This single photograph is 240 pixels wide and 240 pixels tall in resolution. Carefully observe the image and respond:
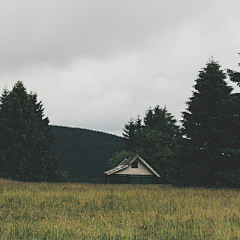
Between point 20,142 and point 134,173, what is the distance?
27621mm

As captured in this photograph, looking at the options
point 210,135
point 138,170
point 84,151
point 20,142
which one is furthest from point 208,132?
point 84,151

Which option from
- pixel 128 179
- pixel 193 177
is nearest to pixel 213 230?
pixel 193 177

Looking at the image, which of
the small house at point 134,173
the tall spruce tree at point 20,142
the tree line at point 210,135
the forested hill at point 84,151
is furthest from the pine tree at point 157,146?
the forested hill at point 84,151

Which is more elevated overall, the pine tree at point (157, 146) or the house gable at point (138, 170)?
the pine tree at point (157, 146)

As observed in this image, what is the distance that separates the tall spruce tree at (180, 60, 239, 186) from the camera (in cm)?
2173

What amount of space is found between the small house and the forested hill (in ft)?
141

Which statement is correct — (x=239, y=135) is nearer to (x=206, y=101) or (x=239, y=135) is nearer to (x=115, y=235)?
(x=206, y=101)

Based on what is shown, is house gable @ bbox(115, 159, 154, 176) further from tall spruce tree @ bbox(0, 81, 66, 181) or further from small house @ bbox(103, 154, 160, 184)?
tall spruce tree @ bbox(0, 81, 66, 181)

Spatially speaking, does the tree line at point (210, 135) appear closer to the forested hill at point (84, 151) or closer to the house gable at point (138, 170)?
the house gable at point (138, 170)

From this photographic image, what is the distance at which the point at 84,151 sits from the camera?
119750mm

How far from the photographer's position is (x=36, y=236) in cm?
545

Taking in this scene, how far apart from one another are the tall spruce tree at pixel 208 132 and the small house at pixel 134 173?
101ft

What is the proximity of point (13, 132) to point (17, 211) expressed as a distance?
1208 inches

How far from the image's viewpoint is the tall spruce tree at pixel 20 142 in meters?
35.7
